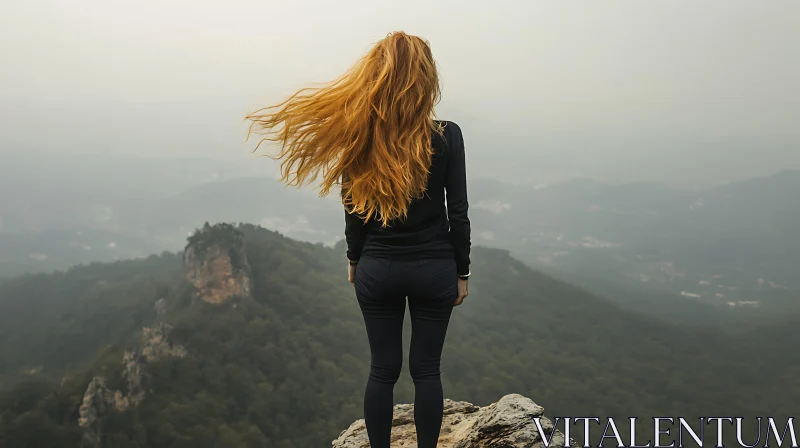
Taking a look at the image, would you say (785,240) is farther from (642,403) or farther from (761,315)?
(642,403)

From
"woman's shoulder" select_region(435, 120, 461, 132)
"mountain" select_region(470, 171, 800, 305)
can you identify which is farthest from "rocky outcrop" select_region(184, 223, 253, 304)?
"mountain" select_region(470, 171, 800, 305)

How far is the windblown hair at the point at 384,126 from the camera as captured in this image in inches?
99.0

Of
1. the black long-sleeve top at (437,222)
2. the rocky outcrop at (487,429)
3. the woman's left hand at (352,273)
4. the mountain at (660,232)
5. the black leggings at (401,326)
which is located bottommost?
the rocky outcrop at (487,429)

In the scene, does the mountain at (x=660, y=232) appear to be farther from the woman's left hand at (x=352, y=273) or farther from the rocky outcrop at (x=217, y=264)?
the woman's left hand at (x=352, y=273)

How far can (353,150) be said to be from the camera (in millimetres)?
2580

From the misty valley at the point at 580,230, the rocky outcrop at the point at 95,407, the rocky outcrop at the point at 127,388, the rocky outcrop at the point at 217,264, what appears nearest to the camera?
the rocky outcrop at the point at 95,407

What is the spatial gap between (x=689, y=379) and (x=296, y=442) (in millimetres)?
39026

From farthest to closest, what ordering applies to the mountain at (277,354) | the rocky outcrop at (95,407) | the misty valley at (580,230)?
1. the misty valley at (580,230)
2. the mountain at (277,354)
3. the rocky outcrop at (95,407)

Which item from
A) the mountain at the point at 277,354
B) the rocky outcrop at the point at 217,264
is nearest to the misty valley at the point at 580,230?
the mountain at the point at 277,354

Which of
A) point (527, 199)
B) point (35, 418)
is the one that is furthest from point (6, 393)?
point (527, 199)

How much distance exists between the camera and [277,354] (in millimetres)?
41094

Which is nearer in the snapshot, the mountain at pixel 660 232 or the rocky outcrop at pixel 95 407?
the rocky outcrop at pixel 95 407

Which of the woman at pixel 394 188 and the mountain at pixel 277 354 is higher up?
the woman at pixel 394 188

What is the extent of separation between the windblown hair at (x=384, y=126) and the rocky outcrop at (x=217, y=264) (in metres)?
42.6
